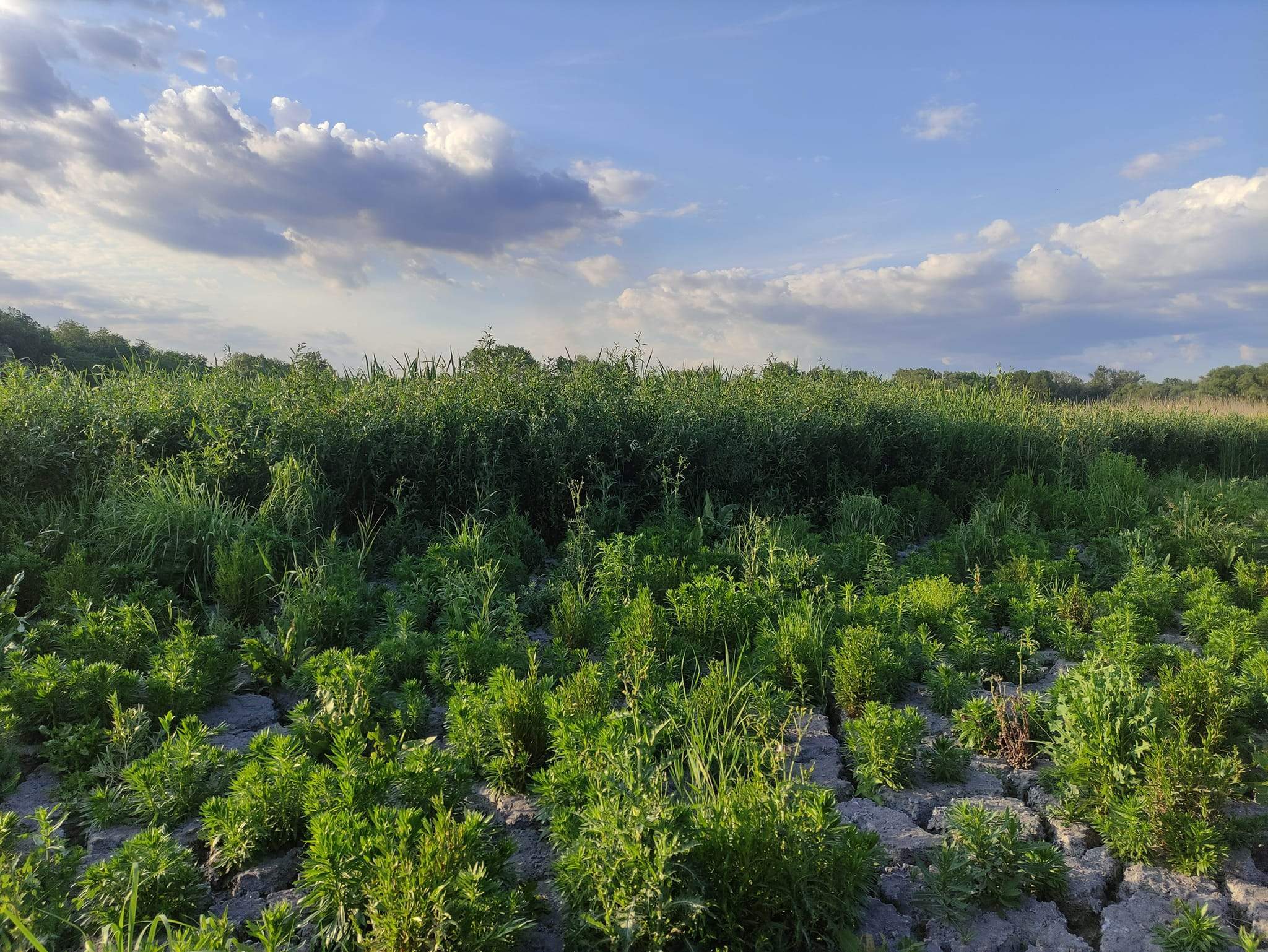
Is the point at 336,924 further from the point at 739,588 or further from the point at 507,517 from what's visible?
the point at 507,517

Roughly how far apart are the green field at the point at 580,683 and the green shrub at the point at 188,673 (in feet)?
0.08

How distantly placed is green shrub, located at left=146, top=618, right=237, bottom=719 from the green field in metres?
0.02

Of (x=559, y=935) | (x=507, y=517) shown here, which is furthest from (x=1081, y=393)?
(x=559, y=935)

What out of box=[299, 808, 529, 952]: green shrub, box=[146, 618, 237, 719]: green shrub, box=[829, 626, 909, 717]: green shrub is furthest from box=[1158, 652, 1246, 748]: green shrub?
box=[146, 618, 237, 719]: green shrub

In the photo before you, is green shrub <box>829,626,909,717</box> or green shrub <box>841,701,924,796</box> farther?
green shrub <box>829,626,909,717</box>

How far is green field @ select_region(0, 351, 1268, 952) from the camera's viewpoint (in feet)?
7.58

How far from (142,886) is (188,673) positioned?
1597mm

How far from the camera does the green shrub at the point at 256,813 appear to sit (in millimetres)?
2598

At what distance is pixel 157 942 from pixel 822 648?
3.28 meters

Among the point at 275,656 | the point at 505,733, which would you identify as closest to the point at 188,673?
the point at 275,656

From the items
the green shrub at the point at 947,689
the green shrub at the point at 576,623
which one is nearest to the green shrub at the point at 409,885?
the green shrub at the point at 576,623

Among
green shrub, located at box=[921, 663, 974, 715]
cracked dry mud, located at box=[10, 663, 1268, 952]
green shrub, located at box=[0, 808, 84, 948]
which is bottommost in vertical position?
cracked dry mud, located at box=[10, 663, 1268, 952]

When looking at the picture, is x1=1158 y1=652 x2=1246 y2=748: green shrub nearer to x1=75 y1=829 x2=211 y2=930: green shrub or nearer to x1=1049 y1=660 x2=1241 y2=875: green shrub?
x1=1049 y1=660 x2=1241 y2=875: green shrub

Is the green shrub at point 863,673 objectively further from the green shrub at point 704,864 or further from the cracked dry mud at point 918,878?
the green shrub at point 704,864
